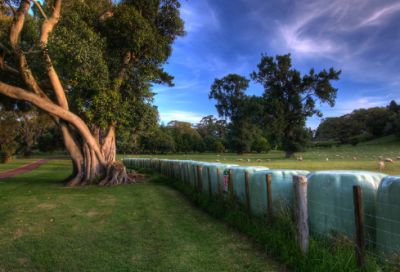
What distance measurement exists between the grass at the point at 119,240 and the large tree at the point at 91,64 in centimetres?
536

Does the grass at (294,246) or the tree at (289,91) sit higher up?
the tree at (289,91)

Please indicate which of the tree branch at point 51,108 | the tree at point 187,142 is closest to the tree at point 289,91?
the tree branch at point 51,108

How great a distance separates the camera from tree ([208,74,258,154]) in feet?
164

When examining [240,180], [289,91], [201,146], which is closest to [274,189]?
[240,180]

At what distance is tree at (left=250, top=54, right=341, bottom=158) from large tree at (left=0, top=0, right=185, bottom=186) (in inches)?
811

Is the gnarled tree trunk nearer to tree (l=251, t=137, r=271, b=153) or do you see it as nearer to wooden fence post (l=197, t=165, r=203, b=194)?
wooden fence post (l=197, t=165, r=203, b=194)

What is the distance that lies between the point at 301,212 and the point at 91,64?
431 inches

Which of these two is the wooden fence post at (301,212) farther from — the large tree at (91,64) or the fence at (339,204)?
the large tree at (91,64)

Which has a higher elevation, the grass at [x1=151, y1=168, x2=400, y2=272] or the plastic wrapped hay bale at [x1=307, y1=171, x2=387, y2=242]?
the plastic wrapped hay bale at [x1=307, y1=171, x2=387, y2=242]

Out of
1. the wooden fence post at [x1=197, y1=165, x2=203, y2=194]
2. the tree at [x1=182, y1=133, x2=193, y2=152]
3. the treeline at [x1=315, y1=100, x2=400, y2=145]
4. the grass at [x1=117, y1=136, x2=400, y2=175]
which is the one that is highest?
the treeline at [x1=315, y1=100, x2=400, y2=145]

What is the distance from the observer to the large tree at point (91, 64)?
10.4m

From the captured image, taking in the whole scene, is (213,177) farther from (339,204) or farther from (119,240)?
(339,204)

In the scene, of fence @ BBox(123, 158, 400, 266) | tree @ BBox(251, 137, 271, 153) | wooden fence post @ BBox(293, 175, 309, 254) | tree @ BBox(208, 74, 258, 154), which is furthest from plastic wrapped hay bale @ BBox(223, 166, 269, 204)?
tree @ BBox(251, 137, 271, 153)

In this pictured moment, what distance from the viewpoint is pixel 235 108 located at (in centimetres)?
5191
